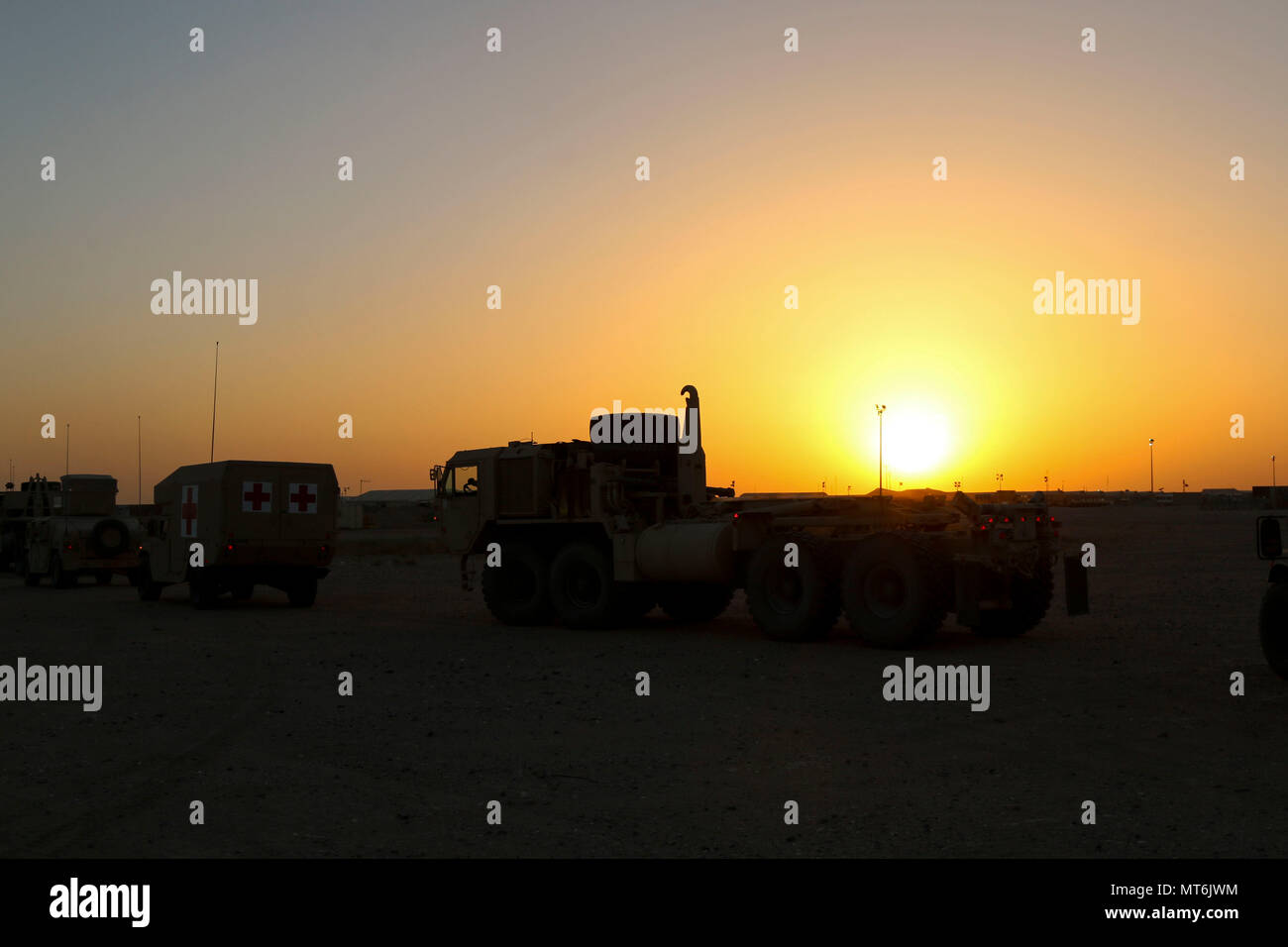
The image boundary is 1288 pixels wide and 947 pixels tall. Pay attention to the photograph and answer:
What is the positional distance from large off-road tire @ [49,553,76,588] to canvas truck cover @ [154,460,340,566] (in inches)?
371

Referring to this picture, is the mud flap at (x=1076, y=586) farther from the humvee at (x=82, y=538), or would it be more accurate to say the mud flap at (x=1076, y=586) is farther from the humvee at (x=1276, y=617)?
the humvee at (x=82, y=538)

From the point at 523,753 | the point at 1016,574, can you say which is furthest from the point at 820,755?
the point at 1016,574

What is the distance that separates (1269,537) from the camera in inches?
476

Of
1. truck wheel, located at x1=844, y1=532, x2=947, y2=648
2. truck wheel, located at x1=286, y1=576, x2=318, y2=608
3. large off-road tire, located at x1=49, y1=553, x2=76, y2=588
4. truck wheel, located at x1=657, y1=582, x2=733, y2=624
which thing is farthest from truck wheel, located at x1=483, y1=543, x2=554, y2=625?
large off-road tire, located at x1=49, y1=553, x2=76, y2=588

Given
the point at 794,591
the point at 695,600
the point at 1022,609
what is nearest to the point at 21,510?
the point at 695,600

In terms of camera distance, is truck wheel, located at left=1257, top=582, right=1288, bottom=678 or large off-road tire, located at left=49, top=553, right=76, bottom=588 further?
large off-road tire, located at left=49, top=553, right=76, bottom=588

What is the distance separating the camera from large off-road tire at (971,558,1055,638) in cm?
1678

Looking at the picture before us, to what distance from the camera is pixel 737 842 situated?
6.81m

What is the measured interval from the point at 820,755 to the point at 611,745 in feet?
5.57

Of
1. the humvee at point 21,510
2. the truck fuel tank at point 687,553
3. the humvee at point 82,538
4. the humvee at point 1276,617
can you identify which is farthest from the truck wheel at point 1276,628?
the humvee at point 21,510

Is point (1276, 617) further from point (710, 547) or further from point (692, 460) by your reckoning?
point (692, 460)

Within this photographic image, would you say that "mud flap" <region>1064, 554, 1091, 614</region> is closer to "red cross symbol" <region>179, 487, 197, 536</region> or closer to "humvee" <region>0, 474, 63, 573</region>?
"red cross symbol" <region>179, 487, 197, 536</region>

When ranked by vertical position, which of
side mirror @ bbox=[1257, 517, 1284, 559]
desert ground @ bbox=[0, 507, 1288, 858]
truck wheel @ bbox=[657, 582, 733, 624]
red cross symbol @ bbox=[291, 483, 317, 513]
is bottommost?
desert ground @ bbox=[0, 507, 1288, 858]
